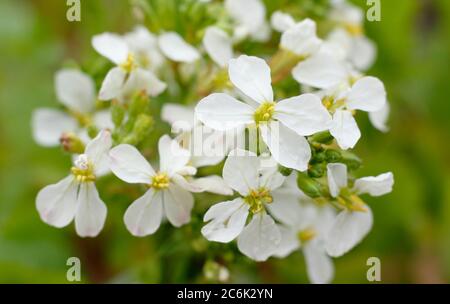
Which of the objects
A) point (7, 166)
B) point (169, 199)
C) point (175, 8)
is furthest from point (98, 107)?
point (7, 166)

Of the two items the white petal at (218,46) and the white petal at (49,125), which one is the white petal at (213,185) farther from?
the white petal at (49,125)

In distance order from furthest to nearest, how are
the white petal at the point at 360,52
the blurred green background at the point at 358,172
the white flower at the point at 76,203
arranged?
the blurred green background at the point at 358,172 → the white petal at the point at 360,52 → the white flower at the point at 76,203

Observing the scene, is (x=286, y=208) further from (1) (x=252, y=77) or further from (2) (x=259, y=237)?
(1) (x=252, y=77)

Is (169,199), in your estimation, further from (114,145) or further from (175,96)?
(175,96)

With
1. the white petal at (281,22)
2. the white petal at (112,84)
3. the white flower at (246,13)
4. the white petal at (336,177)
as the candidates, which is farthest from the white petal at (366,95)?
the white petal at (112,84)

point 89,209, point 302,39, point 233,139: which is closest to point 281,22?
point 302,39

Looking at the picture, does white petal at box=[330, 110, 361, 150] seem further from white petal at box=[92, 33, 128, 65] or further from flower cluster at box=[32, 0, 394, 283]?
white petal at box=[92, 33, 128, 65]
